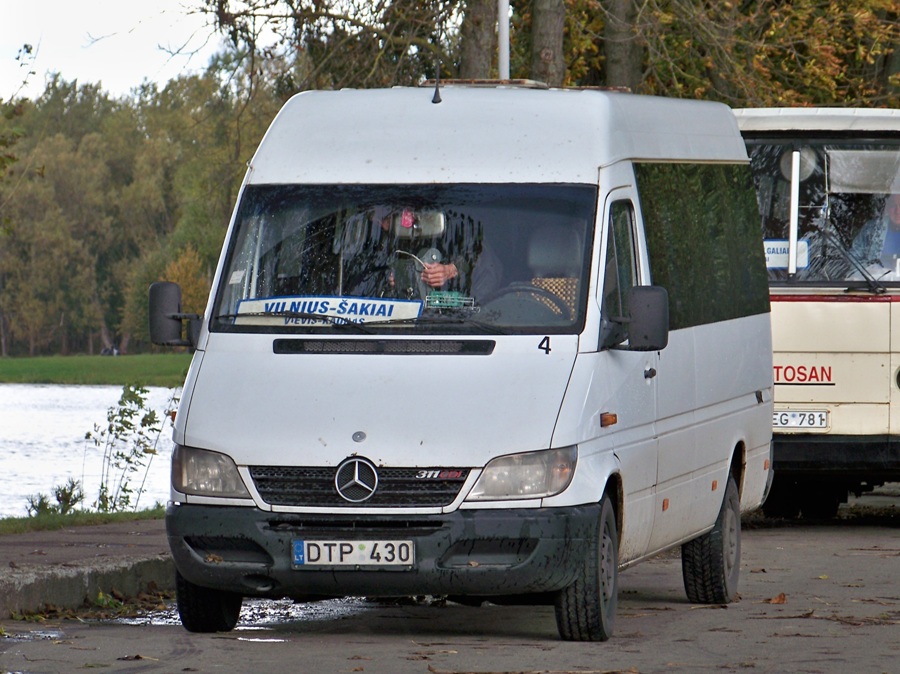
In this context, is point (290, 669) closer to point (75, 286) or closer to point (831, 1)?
point (831, 1)

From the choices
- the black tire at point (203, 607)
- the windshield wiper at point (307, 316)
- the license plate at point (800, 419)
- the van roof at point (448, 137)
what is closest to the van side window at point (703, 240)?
the van roof at point (448, 137)

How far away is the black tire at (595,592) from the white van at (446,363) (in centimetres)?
1

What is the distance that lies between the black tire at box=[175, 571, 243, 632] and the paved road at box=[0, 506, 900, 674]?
8 centimetres

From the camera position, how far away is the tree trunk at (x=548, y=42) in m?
20.2

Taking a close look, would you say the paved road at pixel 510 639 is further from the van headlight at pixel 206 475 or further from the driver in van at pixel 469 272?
the driver in van at pixel 469 272

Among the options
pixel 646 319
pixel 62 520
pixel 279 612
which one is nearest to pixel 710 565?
pixel 279 612

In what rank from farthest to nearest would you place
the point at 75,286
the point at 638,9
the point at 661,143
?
the point at 75,286
the point at 638,9
the point at 661,143

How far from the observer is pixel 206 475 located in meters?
8.58

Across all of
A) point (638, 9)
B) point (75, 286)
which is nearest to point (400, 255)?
point (638, 9)

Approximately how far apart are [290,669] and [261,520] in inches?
29.5

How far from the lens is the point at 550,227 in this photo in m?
9.20

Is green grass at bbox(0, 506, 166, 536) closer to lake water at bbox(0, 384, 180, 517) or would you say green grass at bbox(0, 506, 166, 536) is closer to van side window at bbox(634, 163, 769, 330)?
lake water at bbox(0, 384, 180, 517)

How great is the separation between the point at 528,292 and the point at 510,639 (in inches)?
62.4

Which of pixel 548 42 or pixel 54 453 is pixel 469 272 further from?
pixel 54 453
